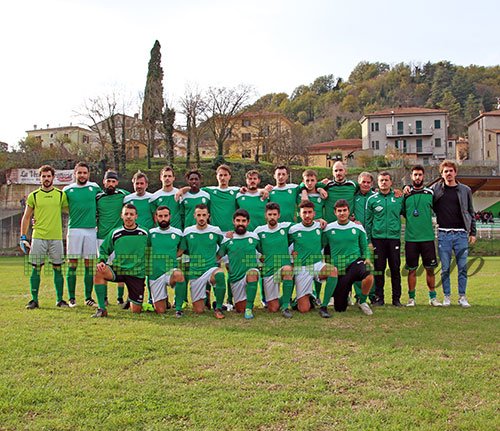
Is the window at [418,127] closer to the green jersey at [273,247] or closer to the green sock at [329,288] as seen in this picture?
the green jersey at [273,247]

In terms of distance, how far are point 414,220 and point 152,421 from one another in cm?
546

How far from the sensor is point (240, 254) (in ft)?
23.0

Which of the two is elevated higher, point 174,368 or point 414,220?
point 414,220

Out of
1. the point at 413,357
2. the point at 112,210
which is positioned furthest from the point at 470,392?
the point at 112,210

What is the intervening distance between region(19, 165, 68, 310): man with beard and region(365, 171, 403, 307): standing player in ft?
15.4

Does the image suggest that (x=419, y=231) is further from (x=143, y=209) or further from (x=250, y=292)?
(x=143, y=209)

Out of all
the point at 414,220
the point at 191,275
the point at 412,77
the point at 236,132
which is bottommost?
the point at 191,275

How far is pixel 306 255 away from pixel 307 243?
171 mm

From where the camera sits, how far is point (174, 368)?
14.0ft

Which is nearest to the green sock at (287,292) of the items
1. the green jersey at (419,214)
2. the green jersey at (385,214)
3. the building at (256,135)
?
the green jersey at (385,214)

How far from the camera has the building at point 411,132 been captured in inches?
2626

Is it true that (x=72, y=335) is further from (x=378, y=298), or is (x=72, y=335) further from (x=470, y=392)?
(x=378, y=298)

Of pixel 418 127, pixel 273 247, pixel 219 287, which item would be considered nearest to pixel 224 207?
pixel 273 247

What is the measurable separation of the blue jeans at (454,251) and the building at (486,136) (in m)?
56.4
